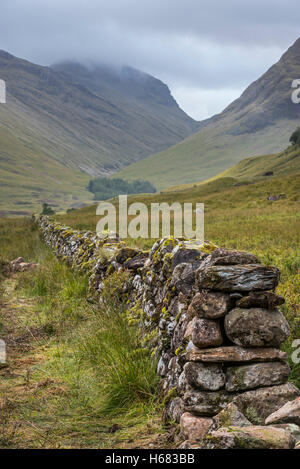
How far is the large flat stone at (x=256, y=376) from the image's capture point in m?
3.38

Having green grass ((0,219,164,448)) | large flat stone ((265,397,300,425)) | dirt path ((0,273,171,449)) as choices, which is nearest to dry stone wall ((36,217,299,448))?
large flat stone ((265,397,300,425))

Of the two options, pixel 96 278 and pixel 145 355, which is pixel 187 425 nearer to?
pixel 145 355

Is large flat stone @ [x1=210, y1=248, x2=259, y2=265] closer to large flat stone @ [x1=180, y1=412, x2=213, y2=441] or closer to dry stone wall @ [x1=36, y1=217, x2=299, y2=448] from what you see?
dry stone wall @ [x1=36, y1=217, x2=299, y2=448]

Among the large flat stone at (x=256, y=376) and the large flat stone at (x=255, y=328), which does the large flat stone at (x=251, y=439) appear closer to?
the large flat stone at (x=256, y=376)

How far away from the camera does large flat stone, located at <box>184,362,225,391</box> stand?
347cm

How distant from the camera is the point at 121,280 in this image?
22.8ft

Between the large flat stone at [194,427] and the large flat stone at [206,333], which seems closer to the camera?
the large flat stone at [194,427]

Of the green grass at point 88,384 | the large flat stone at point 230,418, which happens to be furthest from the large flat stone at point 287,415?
the green grass at point 88,384

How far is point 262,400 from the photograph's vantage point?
3.28 m

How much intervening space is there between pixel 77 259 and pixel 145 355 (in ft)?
21.4

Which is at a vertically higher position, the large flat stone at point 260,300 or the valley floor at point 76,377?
the large flat stone at point 260,300

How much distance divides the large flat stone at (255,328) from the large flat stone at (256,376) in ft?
0.62

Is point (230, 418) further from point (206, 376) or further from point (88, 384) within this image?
point (88, 384)
